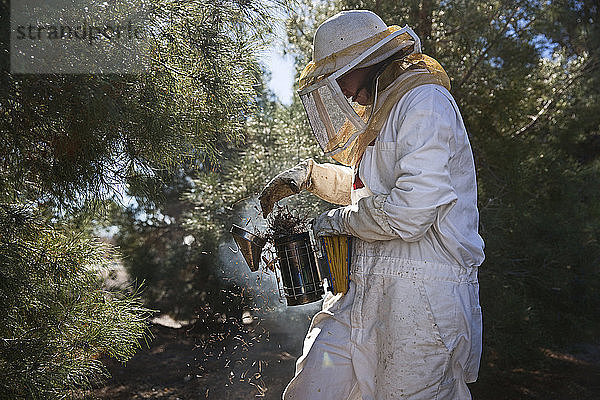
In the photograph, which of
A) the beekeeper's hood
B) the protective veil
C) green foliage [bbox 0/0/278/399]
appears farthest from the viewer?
green foliage [bbox 0/0/278/399]

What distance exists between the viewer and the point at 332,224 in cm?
219

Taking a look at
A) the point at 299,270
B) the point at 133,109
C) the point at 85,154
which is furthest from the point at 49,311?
the point at 299,270

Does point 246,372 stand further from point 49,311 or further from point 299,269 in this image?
point 299,269

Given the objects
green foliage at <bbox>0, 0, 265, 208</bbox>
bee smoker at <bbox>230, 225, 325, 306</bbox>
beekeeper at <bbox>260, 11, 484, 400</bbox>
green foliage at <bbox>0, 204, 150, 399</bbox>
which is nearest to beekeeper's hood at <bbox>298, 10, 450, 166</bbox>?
beekeeper at <bbox>260, 11, 484, 400</bbox>

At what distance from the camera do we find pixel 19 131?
2.15 metres

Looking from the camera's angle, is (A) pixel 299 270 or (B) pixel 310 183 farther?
(B) pixel 310 183

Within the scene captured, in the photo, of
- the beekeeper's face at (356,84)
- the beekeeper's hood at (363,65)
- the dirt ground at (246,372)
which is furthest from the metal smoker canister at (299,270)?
the dirt ground at (246,372)

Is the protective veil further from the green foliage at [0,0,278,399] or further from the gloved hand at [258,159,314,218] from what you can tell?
the green foliage at [0,0,278,399]

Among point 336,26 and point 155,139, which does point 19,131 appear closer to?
point 155,139

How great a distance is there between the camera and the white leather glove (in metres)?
2.47

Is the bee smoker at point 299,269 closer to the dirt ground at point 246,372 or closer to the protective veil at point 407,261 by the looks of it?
the protective veil at point 407,261

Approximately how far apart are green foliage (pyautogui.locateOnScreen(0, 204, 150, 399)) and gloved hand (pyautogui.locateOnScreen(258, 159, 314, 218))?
85cm

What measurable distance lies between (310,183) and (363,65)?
0.65 meters

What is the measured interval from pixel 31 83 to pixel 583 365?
4663 millimetres
